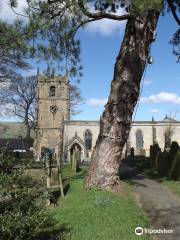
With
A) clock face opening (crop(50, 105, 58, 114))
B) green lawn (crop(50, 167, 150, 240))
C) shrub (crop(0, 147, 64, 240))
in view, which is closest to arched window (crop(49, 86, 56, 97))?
clock face opening (crop(50, 105, 58, 114))

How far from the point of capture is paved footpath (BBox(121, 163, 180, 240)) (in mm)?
10592

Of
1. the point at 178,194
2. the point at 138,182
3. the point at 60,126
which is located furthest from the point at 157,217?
the point at 60,126

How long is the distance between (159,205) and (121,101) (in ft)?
13.6

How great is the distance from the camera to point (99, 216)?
1088 centimetres

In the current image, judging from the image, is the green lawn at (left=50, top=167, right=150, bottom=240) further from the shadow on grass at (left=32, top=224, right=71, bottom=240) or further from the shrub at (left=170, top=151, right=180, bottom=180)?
the shrub at (left=170, top=151, right=180, bottom=180)

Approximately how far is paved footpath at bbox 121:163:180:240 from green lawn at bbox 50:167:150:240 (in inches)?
15.3

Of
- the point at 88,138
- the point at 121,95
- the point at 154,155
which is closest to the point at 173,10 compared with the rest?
the point at 121,95

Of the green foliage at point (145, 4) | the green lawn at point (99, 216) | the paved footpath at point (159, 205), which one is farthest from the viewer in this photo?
the green foliage at point (145, 4)

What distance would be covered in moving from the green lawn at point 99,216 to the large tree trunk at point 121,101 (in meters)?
1.05

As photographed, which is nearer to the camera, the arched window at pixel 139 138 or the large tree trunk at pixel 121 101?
the large tree trunk at pixel 121 101

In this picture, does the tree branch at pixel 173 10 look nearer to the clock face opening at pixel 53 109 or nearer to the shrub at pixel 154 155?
the shrub at pixel 154 155

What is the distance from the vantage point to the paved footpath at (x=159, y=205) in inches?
417

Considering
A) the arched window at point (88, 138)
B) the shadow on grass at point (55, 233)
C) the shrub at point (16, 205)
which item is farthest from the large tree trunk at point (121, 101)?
the arched window at point (88, 138)

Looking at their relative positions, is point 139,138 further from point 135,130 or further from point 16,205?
point 16,205
